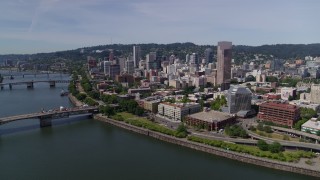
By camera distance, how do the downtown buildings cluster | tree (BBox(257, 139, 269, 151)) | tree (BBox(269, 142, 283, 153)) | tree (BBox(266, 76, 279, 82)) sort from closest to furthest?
1. tree (BBox(269, 142, 283, 153))
2. tree (BBox(257, 139, 269, 151))
3. the downtown buildings cluster
4. tree (BBox(266, 76, 279, 82))

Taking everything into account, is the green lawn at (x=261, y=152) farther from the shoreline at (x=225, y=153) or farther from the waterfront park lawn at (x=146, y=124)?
the waterfront park lawn at (x=146, y=124)

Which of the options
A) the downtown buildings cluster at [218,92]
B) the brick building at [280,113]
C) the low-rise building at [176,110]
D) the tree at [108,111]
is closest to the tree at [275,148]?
the downtown buildings cluster at [218,92]

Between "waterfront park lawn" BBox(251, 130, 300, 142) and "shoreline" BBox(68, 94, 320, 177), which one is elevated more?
"waterfront park lawn" BBox(251, 130, 300, 142)

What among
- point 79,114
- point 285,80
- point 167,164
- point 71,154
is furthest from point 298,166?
point 285,80

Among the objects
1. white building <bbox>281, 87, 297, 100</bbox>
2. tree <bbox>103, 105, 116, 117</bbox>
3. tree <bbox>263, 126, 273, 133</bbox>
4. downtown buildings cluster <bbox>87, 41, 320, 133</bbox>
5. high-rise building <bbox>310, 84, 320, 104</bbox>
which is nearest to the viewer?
tree <bbox>263, 126, 273, 133</bbox>

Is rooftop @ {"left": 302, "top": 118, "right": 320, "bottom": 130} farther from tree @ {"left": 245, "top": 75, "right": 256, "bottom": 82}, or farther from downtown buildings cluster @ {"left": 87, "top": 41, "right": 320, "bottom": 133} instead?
tree @ {"left": 245, "top": 75, "right": 256, "bottom": 82}

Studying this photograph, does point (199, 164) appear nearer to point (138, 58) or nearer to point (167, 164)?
point (167, 164)

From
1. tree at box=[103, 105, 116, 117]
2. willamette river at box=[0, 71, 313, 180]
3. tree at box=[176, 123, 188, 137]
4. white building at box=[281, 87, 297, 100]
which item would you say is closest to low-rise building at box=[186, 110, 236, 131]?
tree at box=[176, 123, 188, 137]

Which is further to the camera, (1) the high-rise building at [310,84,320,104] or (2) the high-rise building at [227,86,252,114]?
(1) the high-rise building at [310,84,320,104]
